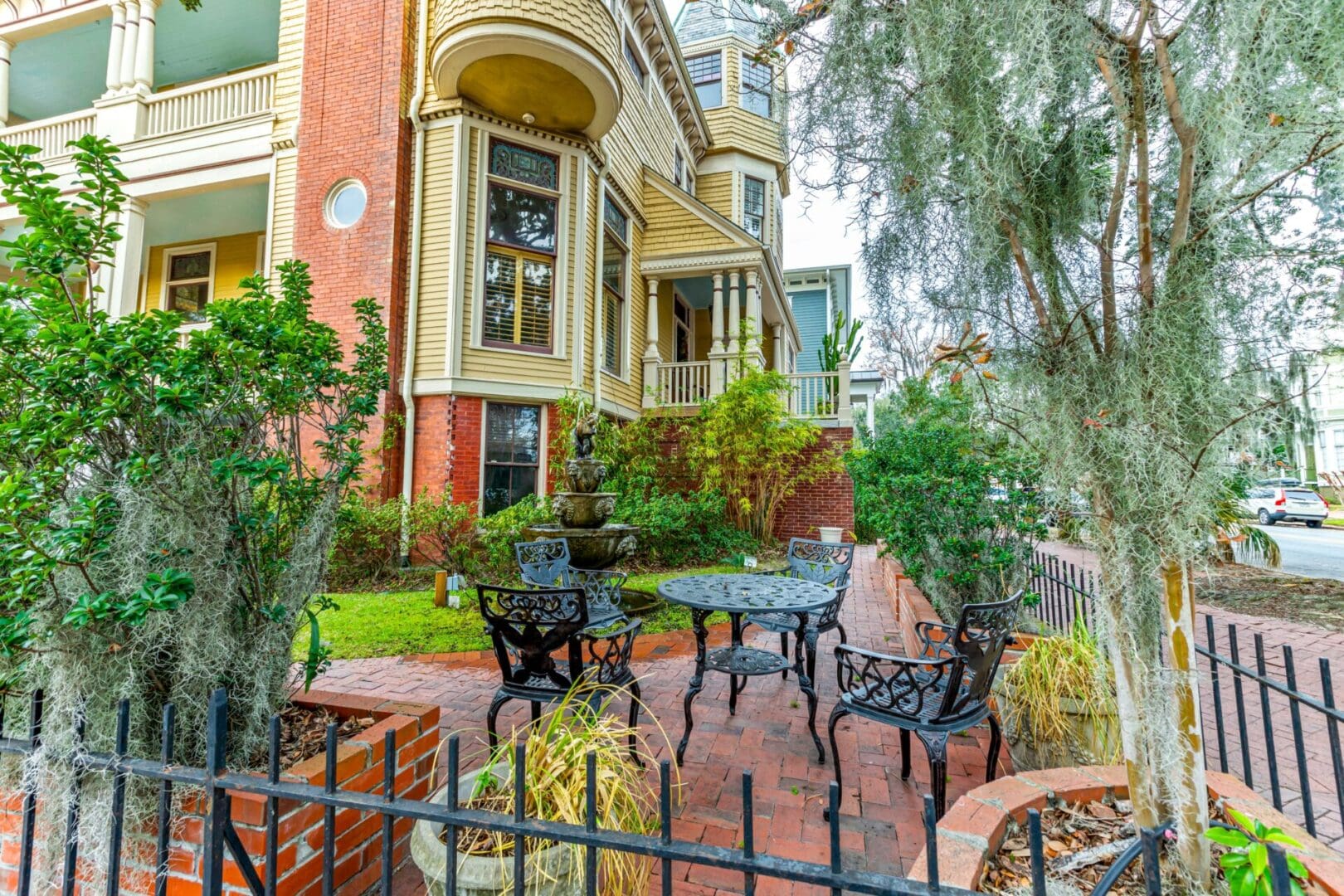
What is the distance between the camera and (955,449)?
492 centimetres

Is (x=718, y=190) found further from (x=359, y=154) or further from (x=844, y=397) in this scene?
(x=359, y=154)

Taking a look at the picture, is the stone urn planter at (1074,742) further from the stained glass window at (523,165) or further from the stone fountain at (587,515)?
the stained glass window at (523,165)

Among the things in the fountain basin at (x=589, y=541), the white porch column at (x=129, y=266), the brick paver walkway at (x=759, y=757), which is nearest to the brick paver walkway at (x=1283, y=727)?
the brick paver walkway at (x=759, y=757)

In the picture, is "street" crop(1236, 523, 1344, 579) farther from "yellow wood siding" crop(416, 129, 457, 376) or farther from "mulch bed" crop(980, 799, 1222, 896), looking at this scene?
"yellow wood siding" crop(416, 129, 457, 376)

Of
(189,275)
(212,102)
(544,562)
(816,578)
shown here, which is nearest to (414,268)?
(212,102)

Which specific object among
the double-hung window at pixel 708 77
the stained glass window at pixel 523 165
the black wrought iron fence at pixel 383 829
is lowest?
the black wrought iron fence at pixel 383 829

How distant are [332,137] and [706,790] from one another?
401 inches

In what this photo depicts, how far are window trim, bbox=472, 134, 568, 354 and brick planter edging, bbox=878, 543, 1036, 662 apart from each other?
19.1ft

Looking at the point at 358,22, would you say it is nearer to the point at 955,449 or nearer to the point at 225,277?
the point at 225,277

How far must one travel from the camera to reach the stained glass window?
870 centimetres

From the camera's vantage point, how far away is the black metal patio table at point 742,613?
3094 mm

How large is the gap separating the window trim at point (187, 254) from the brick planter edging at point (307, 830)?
40.3 ft

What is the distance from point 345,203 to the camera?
869 centimetres

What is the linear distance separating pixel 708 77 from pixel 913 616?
600 inches
